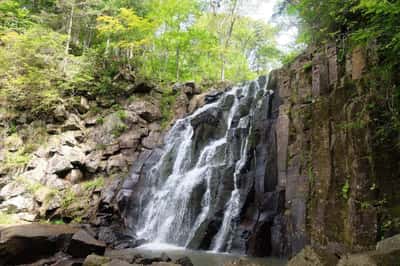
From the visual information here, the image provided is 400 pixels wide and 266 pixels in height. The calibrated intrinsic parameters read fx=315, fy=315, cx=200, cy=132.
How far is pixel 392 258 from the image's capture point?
163 inches

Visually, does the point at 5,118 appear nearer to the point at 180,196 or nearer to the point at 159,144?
the point at 159,144

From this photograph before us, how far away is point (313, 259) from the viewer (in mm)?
5160

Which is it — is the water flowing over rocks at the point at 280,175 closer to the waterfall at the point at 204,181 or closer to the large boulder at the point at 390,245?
the waterfall at the point at 204,181

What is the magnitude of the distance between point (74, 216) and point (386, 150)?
13186mm

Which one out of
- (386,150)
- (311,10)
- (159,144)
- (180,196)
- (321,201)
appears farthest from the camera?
(159,144)

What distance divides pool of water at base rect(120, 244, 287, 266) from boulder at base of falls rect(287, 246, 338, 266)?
7.96 ft

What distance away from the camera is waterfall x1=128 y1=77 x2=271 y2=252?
1098 centimetres

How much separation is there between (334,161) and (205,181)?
5.70 meters

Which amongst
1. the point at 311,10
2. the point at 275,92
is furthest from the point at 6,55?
the point at 311,10

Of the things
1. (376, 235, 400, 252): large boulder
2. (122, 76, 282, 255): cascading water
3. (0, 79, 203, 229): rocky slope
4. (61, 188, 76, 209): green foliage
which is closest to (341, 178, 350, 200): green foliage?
(376, 235, 400, 252): large boulder

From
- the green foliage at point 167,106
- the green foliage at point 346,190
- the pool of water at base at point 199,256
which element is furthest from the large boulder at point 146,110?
the green foliage at point 346,190

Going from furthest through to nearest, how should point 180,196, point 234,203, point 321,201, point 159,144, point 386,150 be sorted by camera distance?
point 159,144
point 180,196
point 234,203
point 321,201
point 386,150

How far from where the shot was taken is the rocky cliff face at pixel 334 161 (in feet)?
22.3

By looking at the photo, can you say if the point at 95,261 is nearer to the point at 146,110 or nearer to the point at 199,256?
the point at 199,256
